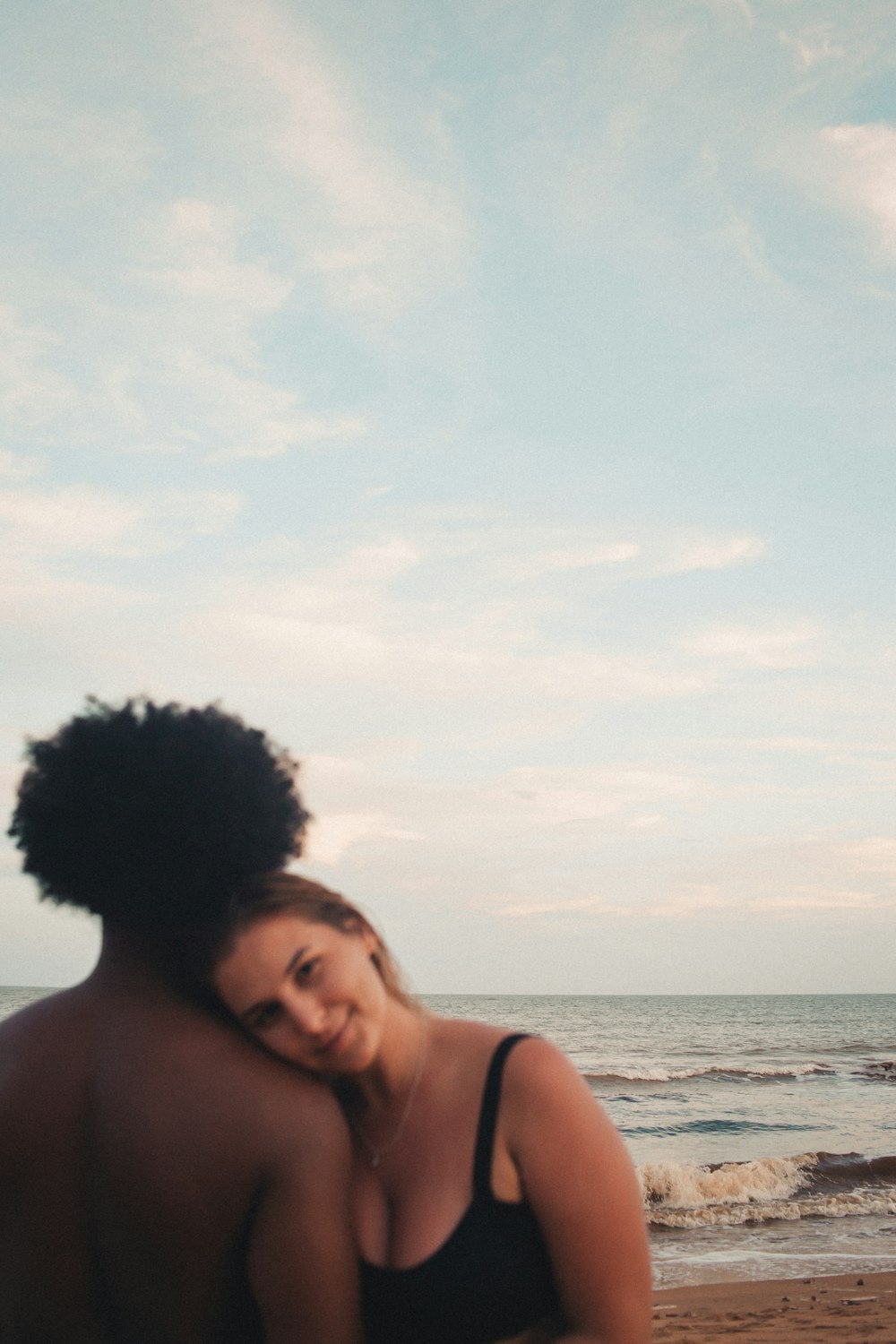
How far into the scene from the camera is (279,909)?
2.04 m

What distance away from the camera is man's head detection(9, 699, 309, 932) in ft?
6.52

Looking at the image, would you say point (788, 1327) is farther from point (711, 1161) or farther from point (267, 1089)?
point (711, 1161)

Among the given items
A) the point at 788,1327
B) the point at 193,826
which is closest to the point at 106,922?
the point at 193,826

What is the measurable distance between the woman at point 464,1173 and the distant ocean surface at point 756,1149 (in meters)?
7.70

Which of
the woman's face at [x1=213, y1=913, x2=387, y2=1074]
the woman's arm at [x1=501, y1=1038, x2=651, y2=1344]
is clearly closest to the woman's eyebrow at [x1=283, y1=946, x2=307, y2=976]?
the woman's face at [x1=213, y1=913, x2=387, y2=1074]

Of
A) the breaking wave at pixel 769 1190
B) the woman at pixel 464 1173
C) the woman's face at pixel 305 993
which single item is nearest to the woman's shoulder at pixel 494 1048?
the woman at pixel 464 1173

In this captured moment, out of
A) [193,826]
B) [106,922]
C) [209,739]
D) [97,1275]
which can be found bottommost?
[97,1275]

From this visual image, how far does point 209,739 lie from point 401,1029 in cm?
76

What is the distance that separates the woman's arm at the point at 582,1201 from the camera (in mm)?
1918

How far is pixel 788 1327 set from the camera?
7051 mm

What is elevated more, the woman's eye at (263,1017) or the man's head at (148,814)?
the man's head at (148,814)

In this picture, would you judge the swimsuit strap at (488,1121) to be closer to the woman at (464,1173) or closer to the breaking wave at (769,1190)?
the woman at (464,1173)

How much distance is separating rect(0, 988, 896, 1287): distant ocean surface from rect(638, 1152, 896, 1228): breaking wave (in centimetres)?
2

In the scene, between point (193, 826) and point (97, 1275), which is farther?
point (193, 826)
